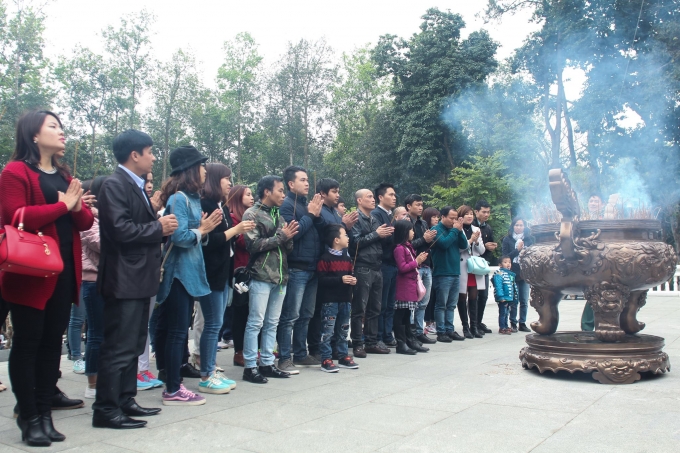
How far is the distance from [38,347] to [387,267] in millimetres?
3917

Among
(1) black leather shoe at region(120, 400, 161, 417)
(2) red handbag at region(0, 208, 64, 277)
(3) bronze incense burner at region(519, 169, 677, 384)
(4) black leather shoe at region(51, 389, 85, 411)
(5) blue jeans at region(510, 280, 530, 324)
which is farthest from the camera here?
(5) blue jeans at region(510, 280, 530, 324)

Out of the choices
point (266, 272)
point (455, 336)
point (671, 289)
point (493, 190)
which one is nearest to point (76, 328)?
point (266, 272)

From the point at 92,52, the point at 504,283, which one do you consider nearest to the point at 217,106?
the point at 92,52

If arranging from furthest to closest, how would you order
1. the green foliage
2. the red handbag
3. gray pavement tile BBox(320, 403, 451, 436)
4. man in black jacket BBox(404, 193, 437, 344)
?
the green foliage → man in black jacket BBox(404, 193, 437, 344) → gray pavement tile BBox(320, 403, 451, 436) → the red handbag

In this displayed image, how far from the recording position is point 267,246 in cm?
476

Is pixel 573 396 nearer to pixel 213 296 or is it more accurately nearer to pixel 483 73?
pixel 213 296

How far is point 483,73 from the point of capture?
29781 millimetres

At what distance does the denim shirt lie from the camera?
3.92 meters

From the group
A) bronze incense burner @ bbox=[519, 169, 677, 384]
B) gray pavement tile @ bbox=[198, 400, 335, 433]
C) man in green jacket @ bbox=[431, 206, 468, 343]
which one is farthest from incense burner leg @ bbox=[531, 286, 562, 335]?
gray pavement tile @ bbox=[198, 400, 335, 433]

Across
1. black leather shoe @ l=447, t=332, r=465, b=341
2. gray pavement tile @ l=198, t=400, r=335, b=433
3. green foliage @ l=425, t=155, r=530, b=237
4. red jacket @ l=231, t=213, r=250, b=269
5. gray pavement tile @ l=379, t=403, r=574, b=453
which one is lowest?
gray pavement tile @ l=198, t=400, r=335, b=433

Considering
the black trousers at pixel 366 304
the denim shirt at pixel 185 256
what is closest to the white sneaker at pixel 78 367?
the denim shirt at pixel 185 256

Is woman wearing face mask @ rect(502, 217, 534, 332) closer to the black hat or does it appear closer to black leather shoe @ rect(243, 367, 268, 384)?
black leather shoe @ rect(243, 367, 268, 384)

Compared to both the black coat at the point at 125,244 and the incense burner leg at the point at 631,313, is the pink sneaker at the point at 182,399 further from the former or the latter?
the incense burner leg at the point at 631,313

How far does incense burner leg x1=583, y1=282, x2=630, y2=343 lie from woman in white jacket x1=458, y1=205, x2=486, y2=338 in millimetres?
3095
